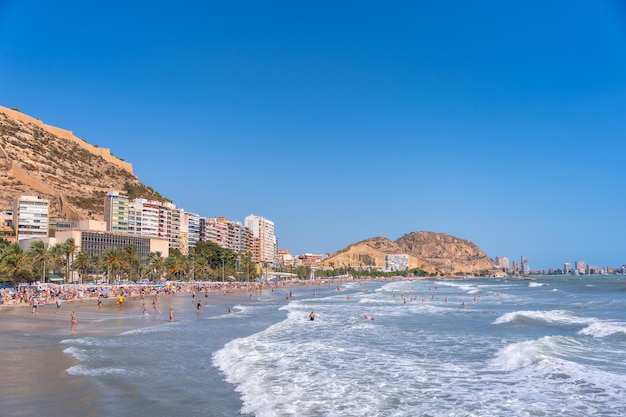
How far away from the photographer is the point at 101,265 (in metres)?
67.7

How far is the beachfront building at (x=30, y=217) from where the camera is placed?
83.0 meters

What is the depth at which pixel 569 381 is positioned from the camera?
42.9 ft

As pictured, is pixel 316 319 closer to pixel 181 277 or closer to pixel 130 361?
pixel 130 361

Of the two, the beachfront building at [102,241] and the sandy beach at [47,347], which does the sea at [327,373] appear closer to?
the sandy beach at [47,347]

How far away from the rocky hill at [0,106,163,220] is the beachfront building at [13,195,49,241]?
1174 cm

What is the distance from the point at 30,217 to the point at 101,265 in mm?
24974

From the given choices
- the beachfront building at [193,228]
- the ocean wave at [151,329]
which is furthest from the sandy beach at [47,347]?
the beachfront building at [193,228]

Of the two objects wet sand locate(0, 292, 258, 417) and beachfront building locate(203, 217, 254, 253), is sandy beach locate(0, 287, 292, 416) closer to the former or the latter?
wet sand locate(0, 292, 258, 417)

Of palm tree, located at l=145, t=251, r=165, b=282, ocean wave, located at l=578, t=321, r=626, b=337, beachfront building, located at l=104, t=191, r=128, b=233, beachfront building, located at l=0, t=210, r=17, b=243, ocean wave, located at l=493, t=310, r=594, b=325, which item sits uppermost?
beachfront building, located at l=104, t=191, r=128, b=233

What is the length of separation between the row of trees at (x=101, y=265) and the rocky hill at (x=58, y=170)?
1089 inches

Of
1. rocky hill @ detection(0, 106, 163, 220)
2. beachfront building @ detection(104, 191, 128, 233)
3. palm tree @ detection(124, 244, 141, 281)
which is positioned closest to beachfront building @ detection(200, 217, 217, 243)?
rocky hill @ detection(0, 106, 163, 220)

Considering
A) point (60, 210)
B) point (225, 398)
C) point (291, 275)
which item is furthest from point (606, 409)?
point (291, 275)

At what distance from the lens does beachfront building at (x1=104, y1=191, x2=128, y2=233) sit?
→ 9994 centimetres

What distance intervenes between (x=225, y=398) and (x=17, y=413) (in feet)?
13.6
